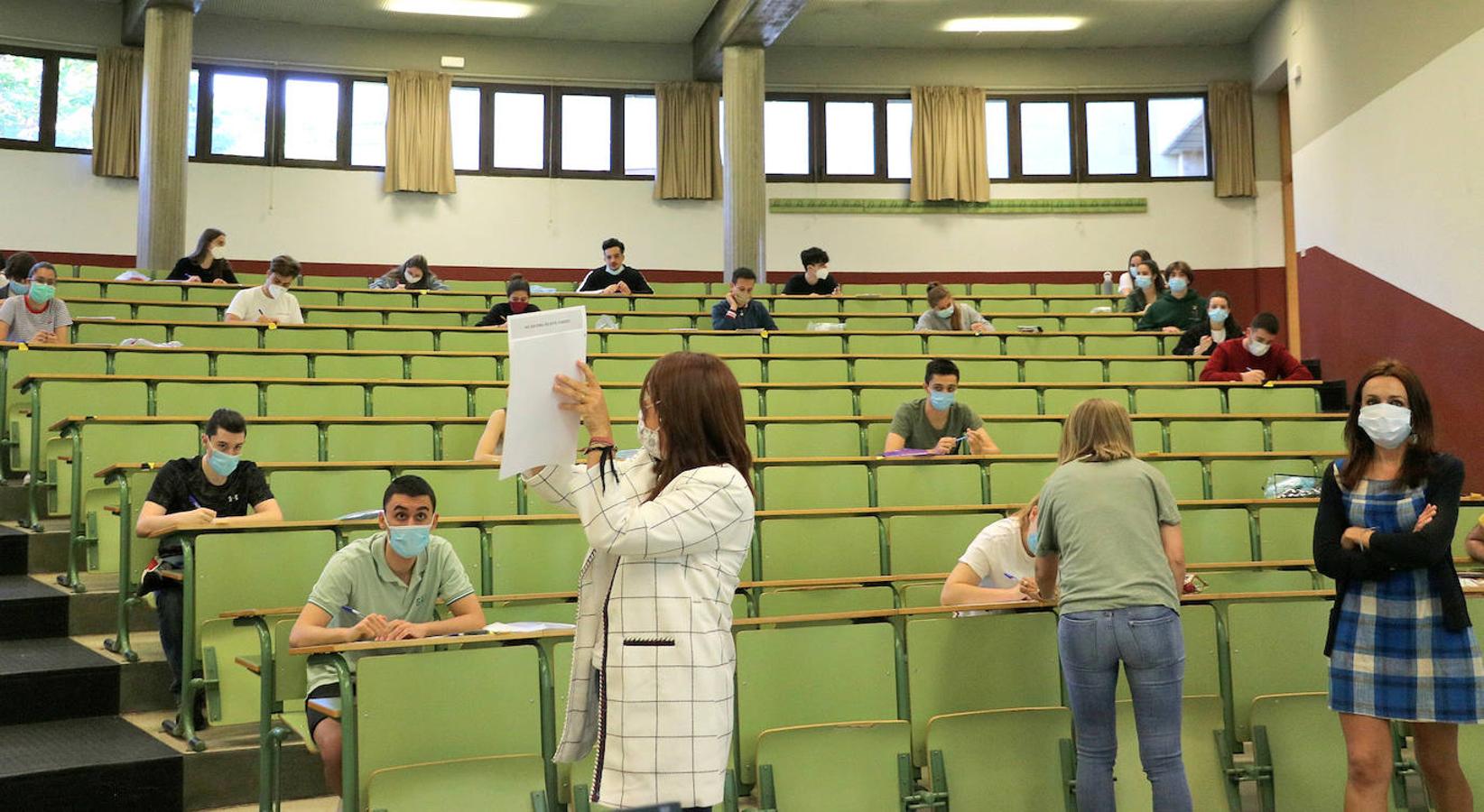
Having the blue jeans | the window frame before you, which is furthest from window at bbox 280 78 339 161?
the blue jeans

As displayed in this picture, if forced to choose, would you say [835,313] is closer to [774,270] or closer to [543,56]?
[774,270]

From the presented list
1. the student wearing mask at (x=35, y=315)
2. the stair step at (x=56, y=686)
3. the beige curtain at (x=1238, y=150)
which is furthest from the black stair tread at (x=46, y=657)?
the beige curtain at (x=1238, y=150)

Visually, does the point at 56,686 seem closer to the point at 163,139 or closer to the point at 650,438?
the point at 650,438

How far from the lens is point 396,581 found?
Answer: 319 centimetres

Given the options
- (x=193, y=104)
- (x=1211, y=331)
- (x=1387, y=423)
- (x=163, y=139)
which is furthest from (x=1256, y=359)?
(x=193, y=104)

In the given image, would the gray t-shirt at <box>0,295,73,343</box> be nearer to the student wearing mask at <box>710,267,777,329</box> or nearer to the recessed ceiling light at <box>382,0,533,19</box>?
the student wearing mask at <box>710,267,777,329</box>

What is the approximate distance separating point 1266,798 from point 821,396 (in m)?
3.23

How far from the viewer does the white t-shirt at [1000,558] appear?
11.3 ft

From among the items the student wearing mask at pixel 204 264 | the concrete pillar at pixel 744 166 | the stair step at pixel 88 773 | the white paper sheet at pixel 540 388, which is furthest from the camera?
the concrete pillar at pixel 744 166

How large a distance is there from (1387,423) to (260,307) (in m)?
5.96

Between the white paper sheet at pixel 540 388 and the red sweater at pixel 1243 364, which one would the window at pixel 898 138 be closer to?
the red sweater at pixel 1243 364

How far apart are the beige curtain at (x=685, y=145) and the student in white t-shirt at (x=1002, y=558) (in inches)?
367

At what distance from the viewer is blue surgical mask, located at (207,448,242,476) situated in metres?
3.96

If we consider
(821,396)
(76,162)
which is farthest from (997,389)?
(76,162)
